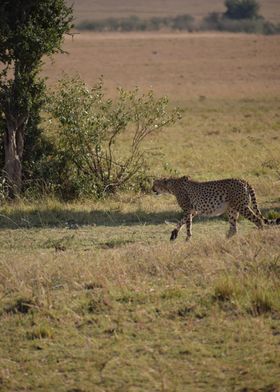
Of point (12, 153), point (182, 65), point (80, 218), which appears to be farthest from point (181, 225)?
point (182, 65)

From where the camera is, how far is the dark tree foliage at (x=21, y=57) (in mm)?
13688

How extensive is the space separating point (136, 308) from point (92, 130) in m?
7.05

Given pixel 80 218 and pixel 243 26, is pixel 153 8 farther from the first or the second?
pixel 80 218

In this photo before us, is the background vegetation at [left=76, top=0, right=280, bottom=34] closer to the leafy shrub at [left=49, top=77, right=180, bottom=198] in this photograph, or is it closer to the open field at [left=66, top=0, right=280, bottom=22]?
the open field at [left=66, top=0, right=280, bottom=22]

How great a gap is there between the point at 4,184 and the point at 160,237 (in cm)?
402

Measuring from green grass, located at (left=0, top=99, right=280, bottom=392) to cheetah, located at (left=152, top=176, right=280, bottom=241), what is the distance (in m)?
0.32

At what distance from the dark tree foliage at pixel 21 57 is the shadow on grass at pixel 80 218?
147 cm

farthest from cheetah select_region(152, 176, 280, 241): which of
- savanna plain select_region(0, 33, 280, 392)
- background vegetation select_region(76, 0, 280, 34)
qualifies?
background vegetation select_region(76, 0, 280, 34)

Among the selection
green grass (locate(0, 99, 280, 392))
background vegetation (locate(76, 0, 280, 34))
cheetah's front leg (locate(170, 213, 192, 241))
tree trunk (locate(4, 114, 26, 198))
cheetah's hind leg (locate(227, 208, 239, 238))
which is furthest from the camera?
background vegetation (locate(76, 0, 280, 34))

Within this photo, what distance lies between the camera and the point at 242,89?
125ft

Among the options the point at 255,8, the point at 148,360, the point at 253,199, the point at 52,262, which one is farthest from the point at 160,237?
the point at 255,8

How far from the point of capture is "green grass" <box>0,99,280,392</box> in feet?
21.2

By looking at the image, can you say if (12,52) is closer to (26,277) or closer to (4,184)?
(4,184)

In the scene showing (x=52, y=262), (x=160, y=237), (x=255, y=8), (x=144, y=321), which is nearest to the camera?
(x=144, y=321)
